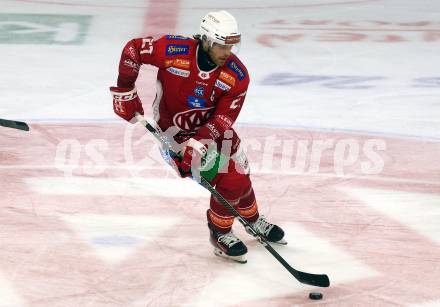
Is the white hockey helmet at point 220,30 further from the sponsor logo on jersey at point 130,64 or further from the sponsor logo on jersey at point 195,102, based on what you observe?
the sponsor logo on jersey at point 130,64

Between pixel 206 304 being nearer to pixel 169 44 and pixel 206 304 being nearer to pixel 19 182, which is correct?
pixel 169 44

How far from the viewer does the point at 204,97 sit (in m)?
5.83

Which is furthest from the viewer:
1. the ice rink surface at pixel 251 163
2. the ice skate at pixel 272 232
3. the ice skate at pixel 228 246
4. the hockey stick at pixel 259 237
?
the ice skate at pixel 272 232

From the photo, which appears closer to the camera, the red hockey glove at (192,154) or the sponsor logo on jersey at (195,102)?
the red hockey glove at (192,154)

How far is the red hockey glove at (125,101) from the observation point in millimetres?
5953

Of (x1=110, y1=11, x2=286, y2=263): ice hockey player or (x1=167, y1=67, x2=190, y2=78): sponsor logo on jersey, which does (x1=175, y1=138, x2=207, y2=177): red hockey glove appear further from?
(x1=167, y1=67, x2=190, y2=78): sponsor logo on jersey

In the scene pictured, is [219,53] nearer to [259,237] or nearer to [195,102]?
[195,102]

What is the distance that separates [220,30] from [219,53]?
142mm

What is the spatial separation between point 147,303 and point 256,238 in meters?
0.84

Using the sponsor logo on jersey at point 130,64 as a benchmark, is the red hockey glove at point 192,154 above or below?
below

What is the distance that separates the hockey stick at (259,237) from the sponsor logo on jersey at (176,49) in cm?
45

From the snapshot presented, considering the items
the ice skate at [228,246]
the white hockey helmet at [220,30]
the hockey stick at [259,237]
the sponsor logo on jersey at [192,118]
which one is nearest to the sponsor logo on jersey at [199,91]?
the sponsor logo on jersey at [192,118]

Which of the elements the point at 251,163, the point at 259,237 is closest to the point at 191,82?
the point at 259,237

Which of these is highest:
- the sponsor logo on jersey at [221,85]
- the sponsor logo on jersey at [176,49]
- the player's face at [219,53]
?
the player's face at [219,53]
